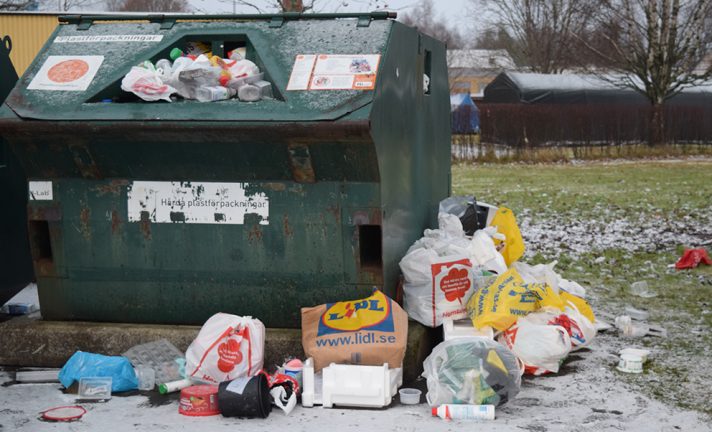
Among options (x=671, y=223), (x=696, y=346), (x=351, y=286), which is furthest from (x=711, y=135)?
(x=351, y=286)

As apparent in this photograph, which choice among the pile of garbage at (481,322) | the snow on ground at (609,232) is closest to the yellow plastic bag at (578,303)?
the pile of garbage at (481,322)

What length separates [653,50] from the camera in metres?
22.4

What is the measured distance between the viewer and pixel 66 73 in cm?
461

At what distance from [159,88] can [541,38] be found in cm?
3793

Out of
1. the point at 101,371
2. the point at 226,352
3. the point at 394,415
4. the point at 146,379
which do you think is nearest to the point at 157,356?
the point at 146,379

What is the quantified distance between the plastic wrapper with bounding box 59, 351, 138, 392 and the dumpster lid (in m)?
1.12

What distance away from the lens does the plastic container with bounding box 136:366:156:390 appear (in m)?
4.30

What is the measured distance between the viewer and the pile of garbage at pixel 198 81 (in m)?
4.41

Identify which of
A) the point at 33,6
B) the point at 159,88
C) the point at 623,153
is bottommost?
the point at 623,153

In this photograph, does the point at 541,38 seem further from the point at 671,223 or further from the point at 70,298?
the point at 70,298

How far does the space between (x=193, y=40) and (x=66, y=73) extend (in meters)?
0.65

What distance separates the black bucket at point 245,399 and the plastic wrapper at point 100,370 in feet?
1.90

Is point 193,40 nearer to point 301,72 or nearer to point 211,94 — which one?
point 211,94

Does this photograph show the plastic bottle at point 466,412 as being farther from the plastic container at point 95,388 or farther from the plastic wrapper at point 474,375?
the plastic container at point 95,388
